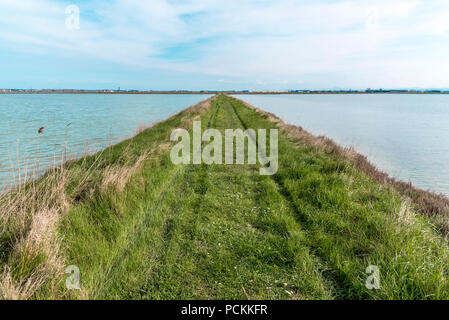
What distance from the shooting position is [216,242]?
441cm

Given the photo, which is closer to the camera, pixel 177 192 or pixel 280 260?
pixel 280 260

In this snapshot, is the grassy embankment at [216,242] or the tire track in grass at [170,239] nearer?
the grassy embankment at [216,242]

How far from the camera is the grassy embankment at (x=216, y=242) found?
308 centimetres

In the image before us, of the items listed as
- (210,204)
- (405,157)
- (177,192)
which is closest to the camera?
(210,204)

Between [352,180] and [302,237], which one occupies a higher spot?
[352,180]

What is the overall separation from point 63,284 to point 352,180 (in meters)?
7.11

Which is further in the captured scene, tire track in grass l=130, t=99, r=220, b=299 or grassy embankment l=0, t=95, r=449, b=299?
tire track in grass l=130, t=99, r=220, b=299

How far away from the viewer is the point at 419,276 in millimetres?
2973

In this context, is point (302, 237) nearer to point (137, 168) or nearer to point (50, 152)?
Result: point (137, 168)

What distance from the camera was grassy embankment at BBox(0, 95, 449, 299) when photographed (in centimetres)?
308
